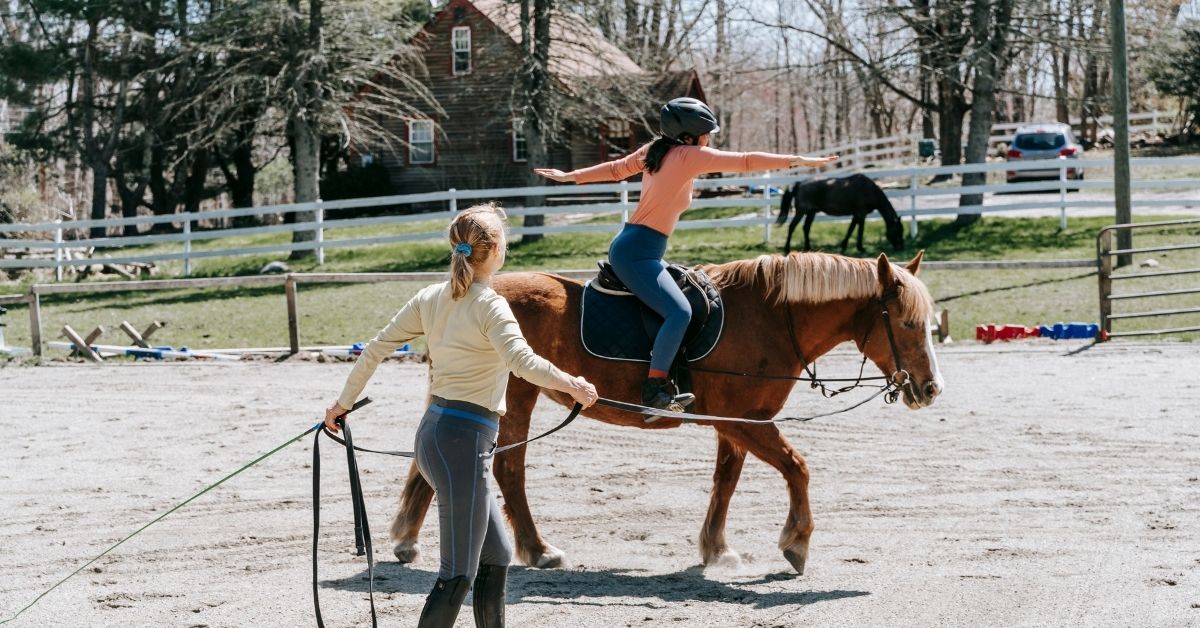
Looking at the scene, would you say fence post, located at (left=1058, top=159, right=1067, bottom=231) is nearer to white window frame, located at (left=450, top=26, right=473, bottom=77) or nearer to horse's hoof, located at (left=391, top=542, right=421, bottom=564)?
horse's hoof, located at (left=391, top=542, right=421, bottom=564)

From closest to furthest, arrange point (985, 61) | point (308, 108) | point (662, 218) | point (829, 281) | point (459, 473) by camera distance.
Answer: point (459, 473) < point (662, 218) < point (829, 281) < point (985, 61) < point (308, 108)

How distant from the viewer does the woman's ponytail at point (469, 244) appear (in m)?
4.60

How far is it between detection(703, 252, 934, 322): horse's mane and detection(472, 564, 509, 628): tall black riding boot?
9.52ft

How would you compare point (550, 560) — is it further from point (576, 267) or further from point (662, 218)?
point (576, 267)

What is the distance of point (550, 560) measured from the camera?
22.5 ft

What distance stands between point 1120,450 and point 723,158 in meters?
4.90

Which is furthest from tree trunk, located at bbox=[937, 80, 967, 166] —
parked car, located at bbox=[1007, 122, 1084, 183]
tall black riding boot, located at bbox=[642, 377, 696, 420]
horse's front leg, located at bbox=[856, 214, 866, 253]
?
tall black riding boot, located at bbox=[642, 377, 696, 420]

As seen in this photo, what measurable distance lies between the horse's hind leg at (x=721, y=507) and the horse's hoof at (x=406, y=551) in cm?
171

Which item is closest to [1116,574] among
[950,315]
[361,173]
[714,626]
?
[714,626]

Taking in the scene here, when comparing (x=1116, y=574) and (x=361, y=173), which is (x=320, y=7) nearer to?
(x=361, y=173)

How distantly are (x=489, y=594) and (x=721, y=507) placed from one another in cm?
243

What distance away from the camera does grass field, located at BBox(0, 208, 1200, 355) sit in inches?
681

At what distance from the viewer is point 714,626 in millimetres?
5801

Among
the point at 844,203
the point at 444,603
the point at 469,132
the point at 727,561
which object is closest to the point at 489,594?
the point at 444,603
